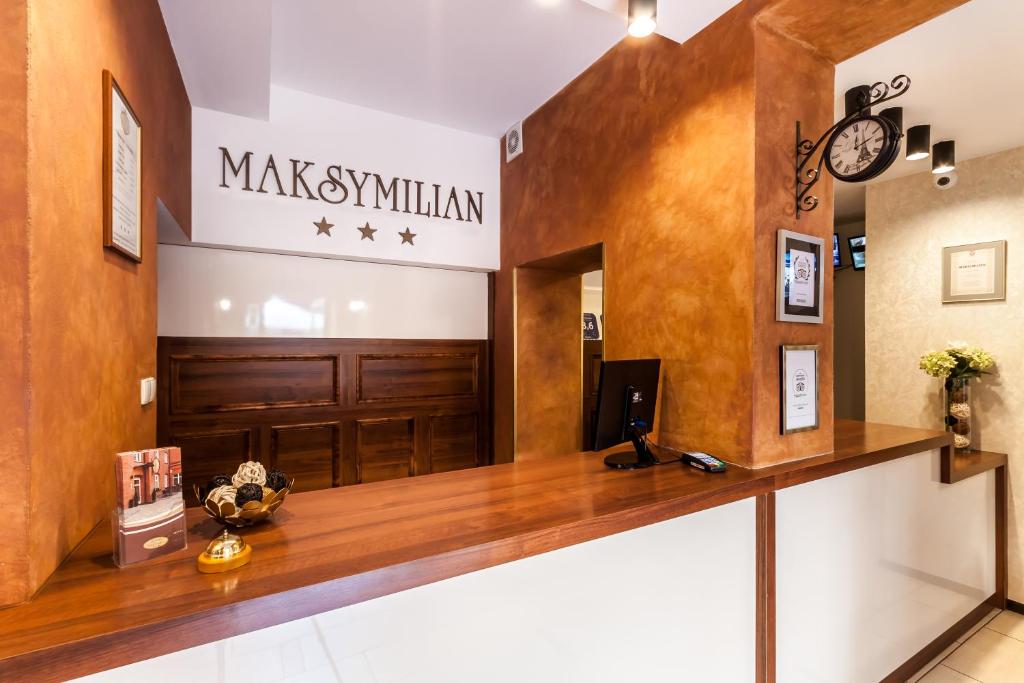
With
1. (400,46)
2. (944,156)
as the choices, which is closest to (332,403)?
(400,46)

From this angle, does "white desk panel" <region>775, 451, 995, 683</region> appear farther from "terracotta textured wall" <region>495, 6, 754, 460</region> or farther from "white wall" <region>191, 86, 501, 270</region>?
"white wall" <region>191, 86, 501, 270</region>

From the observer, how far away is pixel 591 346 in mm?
4129

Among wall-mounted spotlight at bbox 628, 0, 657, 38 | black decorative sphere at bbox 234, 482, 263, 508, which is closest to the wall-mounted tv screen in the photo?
wall-mounted spotlight at bbox 628, 0, 657, 38

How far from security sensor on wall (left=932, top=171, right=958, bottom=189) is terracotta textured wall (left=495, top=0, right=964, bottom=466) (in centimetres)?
207

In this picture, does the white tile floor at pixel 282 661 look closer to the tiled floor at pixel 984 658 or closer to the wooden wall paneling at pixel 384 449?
the wooden wall paneling at pixel 384 449

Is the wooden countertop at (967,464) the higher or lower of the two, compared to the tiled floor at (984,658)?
higher

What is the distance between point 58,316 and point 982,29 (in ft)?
11.3

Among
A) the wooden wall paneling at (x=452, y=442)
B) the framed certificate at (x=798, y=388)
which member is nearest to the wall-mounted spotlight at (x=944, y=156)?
the framed certificate at (x=798, y=388)

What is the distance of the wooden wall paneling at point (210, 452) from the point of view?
2916mm

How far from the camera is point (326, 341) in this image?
10.7 feet

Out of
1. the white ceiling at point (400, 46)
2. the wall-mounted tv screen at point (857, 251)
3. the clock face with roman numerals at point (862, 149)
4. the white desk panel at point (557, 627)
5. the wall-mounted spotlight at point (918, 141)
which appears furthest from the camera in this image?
the wall-mounted tv screen at point (857, 251)

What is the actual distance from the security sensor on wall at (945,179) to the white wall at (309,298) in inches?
135

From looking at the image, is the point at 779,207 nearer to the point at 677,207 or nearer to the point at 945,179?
the point at 677,207

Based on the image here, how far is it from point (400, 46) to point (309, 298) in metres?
1.68
